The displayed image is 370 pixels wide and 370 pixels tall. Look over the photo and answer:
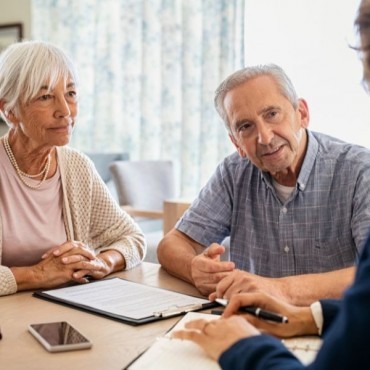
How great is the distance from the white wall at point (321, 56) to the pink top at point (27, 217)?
2.12 meters

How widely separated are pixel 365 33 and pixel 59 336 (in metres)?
0.70

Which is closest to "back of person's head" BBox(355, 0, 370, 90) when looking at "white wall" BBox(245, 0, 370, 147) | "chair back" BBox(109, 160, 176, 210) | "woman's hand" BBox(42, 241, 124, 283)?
"woman's hand" BBox(42, 241, 124, 283)

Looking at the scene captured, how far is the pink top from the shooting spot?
1.69 meters

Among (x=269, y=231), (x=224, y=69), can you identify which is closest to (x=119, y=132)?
(x=224, y=69)

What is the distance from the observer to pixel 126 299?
4.34ft

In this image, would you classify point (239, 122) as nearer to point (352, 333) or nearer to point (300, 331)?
point (300, 331)

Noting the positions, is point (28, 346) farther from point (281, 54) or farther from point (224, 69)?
point (224, 69)

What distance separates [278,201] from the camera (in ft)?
5.50

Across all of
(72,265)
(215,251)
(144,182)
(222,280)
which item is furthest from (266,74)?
(144,182)

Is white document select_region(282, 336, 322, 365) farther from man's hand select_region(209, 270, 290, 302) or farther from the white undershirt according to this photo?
the white undershirt

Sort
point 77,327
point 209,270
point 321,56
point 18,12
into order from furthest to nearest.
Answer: point 18,12, point 321,56, point 209,270, point 77,327

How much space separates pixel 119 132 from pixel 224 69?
105cm

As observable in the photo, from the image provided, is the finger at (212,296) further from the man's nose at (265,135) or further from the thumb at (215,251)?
the man's nose at (265,135)

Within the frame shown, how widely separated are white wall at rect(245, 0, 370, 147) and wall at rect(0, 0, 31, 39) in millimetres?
2261
